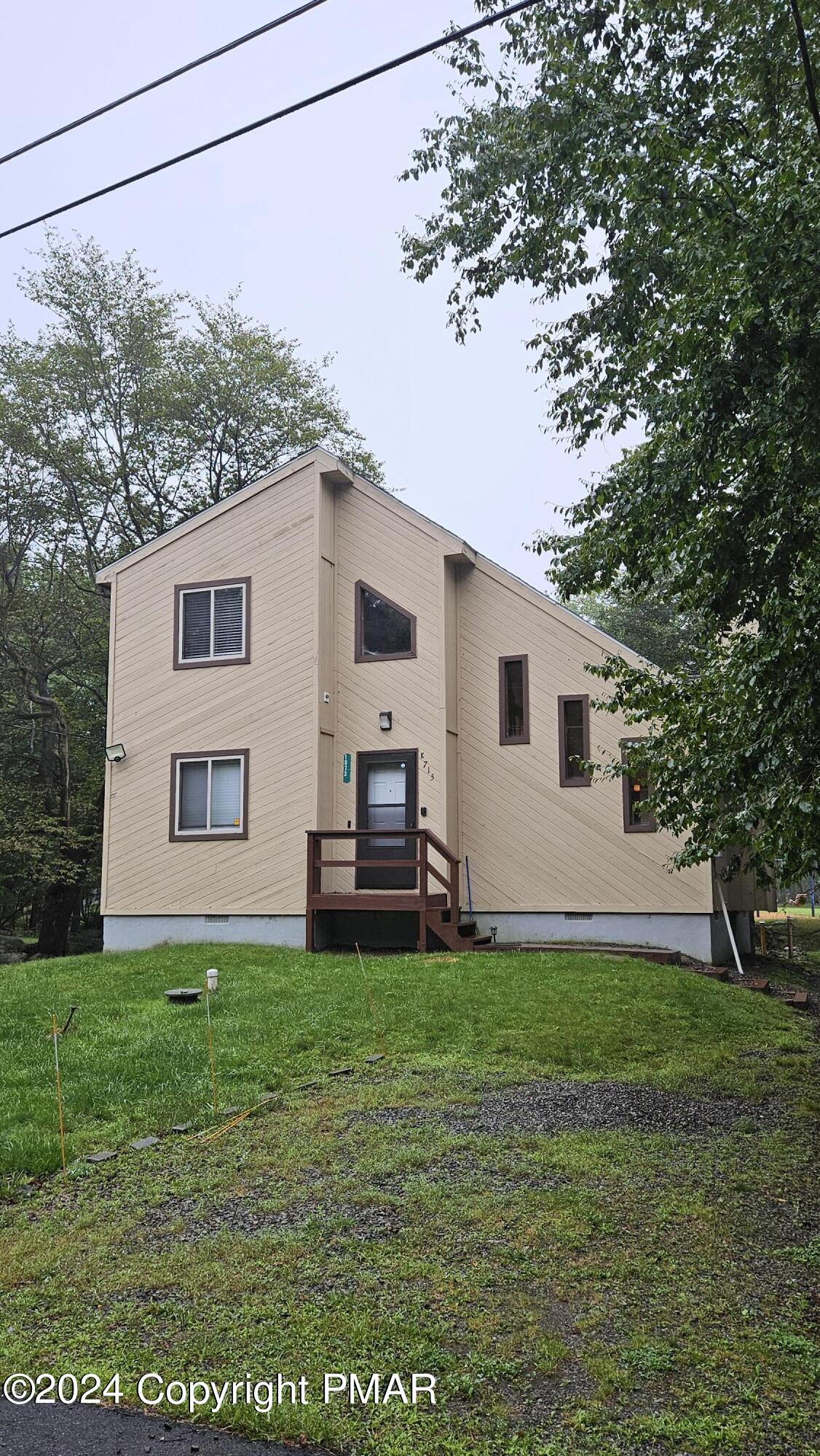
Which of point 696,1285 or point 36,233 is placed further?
point 36,233

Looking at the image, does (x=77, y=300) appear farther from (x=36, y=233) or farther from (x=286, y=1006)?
(x=286, y=1006)

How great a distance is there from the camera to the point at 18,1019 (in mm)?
9070

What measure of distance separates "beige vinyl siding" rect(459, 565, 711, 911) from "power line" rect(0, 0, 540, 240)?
906 centimetres

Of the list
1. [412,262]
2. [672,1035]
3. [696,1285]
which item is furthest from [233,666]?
[696,1285]

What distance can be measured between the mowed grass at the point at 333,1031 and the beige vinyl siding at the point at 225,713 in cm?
263

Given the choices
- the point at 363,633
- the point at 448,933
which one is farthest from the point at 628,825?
the point at 363,633

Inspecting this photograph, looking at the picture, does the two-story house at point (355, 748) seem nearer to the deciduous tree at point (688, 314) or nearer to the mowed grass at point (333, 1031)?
the mowed grass at point (333, 1031)

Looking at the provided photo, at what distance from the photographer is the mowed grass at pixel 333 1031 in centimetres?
650

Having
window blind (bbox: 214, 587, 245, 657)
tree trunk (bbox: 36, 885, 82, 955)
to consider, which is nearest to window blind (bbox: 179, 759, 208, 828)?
window blind (bbox: 214, 587, 245, 657)

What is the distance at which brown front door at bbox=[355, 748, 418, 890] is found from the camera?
14234 mm

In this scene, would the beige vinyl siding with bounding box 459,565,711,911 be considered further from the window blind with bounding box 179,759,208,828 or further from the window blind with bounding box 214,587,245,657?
the window blind with bounding box 179,759,208,828

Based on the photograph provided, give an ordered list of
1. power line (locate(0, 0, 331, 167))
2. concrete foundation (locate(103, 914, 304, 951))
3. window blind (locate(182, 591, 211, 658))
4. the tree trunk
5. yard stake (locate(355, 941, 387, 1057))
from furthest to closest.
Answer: the tree trunk < window blind (locate(182, 591, 211, 658)) < concrete foundation (locate(103, 914, 304, 951)) < yard stake (locate(355, 941, 387, 1057)) < power line (locate(0, 0, 331, 167))

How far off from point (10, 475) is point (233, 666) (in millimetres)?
11153

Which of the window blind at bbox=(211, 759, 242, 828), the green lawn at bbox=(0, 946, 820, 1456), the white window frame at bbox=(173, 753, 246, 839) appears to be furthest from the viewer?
the window blind at bbox=(211, 759, 242, 828)
